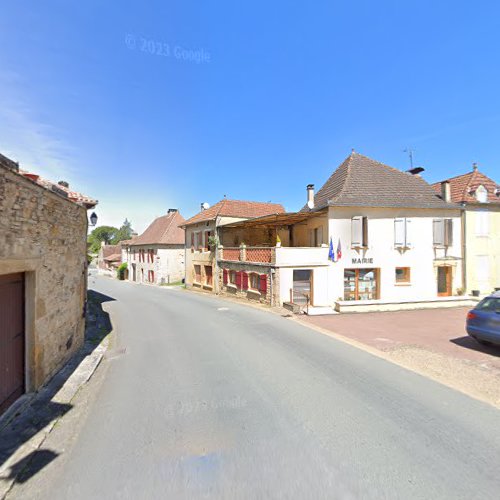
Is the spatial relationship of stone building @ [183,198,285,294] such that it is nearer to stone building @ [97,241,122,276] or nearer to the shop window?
the shop window

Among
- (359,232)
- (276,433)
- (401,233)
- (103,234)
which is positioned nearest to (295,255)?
(359,232)

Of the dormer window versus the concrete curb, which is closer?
the concrete curb

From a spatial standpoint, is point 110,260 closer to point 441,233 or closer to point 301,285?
point 301,285

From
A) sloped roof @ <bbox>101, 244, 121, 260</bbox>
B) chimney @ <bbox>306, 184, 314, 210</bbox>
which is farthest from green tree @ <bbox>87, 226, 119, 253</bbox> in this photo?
chimney @ <bbox>306, 184, 314, 210</bbox>

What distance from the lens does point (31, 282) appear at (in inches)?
194

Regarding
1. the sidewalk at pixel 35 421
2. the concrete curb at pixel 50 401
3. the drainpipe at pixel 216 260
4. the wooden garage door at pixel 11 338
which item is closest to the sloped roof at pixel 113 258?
the drainpipe at pixel 216 260

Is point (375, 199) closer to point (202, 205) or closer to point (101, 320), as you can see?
point (101, 320)

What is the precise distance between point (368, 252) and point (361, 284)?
1761 millimetres

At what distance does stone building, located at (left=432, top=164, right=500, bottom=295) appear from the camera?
54.8 ft

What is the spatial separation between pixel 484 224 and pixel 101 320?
69.5 feet

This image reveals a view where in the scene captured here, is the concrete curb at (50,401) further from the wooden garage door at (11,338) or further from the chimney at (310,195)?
the chimney at (310,195)

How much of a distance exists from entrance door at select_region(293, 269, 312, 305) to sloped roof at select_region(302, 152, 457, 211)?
11.7 ft

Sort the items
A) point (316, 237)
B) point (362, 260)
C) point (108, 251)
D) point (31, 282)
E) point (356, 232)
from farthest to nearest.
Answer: point (108, 251), point (316, 237), point (362, 260), point (356, 232), point (31, 282)

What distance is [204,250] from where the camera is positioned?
75.2 feet
